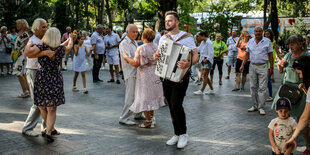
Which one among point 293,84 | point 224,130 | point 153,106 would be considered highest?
point 293,84

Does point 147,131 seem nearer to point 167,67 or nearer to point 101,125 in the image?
point 101,125

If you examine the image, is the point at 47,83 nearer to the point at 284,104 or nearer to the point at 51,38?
the point at 51,38

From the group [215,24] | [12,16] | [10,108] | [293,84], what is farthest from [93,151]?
[12,16]

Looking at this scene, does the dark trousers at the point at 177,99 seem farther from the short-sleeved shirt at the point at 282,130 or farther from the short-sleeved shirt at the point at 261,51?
the short-sleeved shirt at the point at 261,51

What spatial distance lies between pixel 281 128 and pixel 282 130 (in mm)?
27

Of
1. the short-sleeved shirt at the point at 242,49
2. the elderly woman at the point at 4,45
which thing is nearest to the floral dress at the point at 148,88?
the short-sleeved shirt at the point at 242,49

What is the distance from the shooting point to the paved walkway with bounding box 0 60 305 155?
17.1 feet

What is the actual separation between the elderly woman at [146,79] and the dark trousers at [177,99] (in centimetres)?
83

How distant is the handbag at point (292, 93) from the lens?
17.3 ft

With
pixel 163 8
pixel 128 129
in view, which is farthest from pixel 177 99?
pixel 163 8

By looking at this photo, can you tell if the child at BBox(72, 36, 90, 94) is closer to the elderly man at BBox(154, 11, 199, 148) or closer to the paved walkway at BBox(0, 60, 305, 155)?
the paved walkway at BBox(0, 60, 305, 155)

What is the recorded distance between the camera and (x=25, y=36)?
8273 mm

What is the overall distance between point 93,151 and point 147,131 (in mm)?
1416

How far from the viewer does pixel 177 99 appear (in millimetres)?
5258
